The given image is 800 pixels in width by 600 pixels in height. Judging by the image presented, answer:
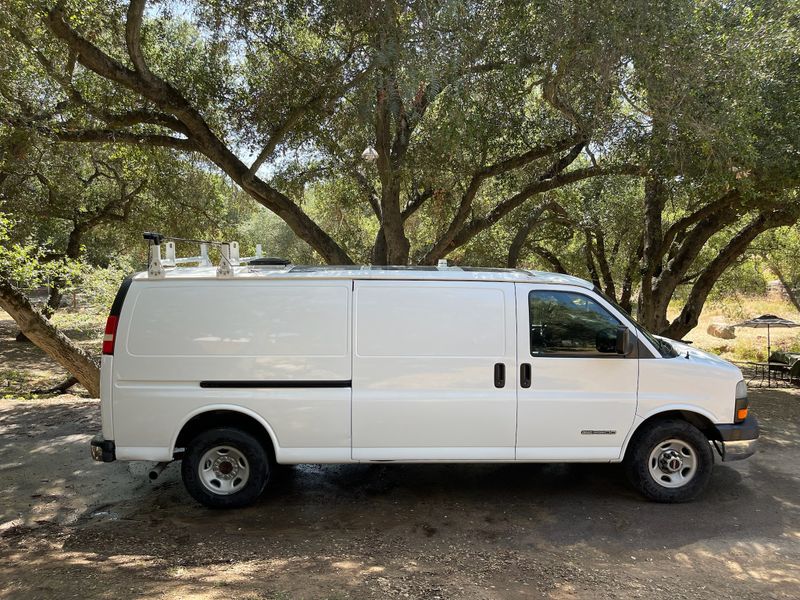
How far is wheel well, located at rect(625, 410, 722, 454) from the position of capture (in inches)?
210

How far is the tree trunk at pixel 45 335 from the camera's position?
387 inches

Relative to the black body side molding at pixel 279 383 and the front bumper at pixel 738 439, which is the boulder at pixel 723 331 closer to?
the front bumper at pixel 738 439

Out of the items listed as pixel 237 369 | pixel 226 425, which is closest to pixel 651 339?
pixel 237 369

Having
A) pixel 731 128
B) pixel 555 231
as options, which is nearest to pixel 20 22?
pixel 731 128

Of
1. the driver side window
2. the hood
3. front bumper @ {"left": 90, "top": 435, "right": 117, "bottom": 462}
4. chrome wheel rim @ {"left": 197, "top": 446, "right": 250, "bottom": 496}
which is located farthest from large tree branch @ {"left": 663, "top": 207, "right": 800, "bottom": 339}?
front bumper @ {"left": 90, "top": 435, "right": 117, "bottom": 462}

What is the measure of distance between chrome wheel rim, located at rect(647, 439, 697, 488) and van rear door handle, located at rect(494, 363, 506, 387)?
146cm

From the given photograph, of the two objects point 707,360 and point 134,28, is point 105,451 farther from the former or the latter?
point 134,28

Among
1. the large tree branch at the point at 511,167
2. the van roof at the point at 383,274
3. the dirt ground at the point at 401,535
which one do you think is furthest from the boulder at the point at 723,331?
the van roof at the point at 383,274

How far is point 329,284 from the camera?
523 centimetres

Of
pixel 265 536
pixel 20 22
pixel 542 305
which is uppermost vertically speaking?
pixel 20 22

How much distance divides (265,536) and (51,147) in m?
8.51

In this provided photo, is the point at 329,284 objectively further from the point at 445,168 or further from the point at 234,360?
the point at 445,168

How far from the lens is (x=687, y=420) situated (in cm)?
542

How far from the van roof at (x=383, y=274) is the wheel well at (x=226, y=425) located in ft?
3.88
